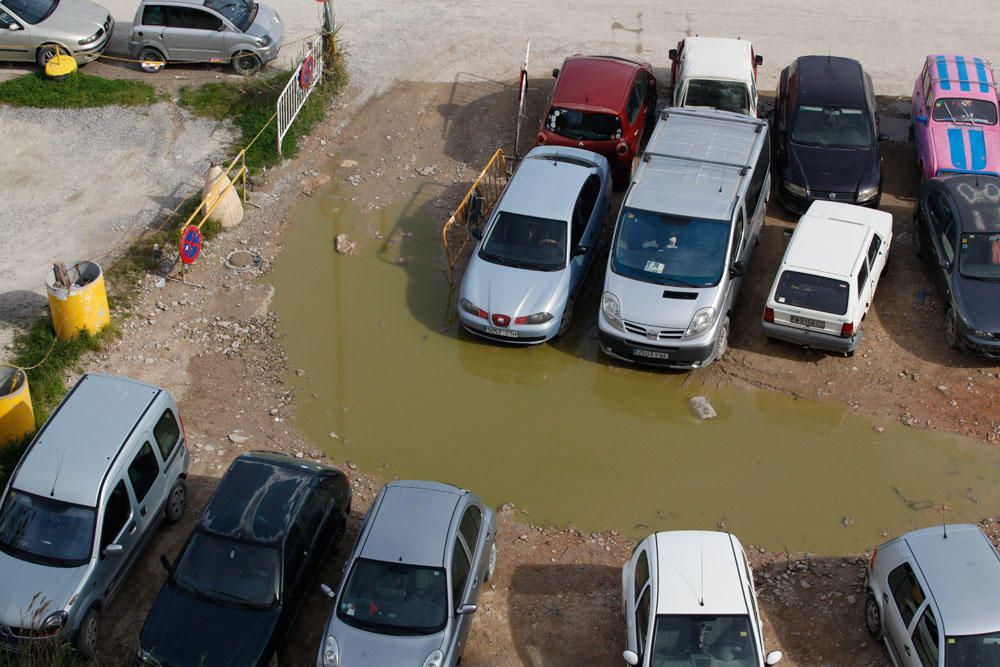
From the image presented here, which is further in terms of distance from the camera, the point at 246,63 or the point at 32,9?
the point at 246,63

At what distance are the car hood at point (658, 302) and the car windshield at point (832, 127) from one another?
505 cm

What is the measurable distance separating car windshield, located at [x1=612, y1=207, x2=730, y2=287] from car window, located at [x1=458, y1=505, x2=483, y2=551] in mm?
4847

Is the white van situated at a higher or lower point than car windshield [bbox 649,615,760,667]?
higher

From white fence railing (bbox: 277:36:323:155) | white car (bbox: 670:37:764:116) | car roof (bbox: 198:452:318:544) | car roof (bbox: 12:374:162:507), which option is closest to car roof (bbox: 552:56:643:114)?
white car (bbox: 670:37:764:116)

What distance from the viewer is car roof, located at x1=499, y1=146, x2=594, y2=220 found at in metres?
16.0

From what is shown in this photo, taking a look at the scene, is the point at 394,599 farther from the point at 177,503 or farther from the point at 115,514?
the point at 177,503

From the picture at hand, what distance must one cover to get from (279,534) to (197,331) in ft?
17.9

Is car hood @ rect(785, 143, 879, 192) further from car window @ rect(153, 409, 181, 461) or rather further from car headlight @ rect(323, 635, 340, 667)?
car headlight @ rect(323, 635, 340, 667)

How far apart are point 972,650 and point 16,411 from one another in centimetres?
1104

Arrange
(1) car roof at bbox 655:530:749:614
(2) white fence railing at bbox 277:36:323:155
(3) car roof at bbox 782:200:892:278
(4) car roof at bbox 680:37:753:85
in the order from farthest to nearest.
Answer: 1. (2) white fence railing at bbox 277:36:323:155
2. (4) car roof at bbox 680:37:753:85
3. (3) car roof at bbox 782:200:892:278
4. (1) car roof at bbox 655:530:749:614

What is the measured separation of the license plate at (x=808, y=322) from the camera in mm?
14711

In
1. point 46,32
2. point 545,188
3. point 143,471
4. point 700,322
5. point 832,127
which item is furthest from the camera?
point 46,32

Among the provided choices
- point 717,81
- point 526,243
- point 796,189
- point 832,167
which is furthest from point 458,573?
point 717,81

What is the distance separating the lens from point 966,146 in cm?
1817
